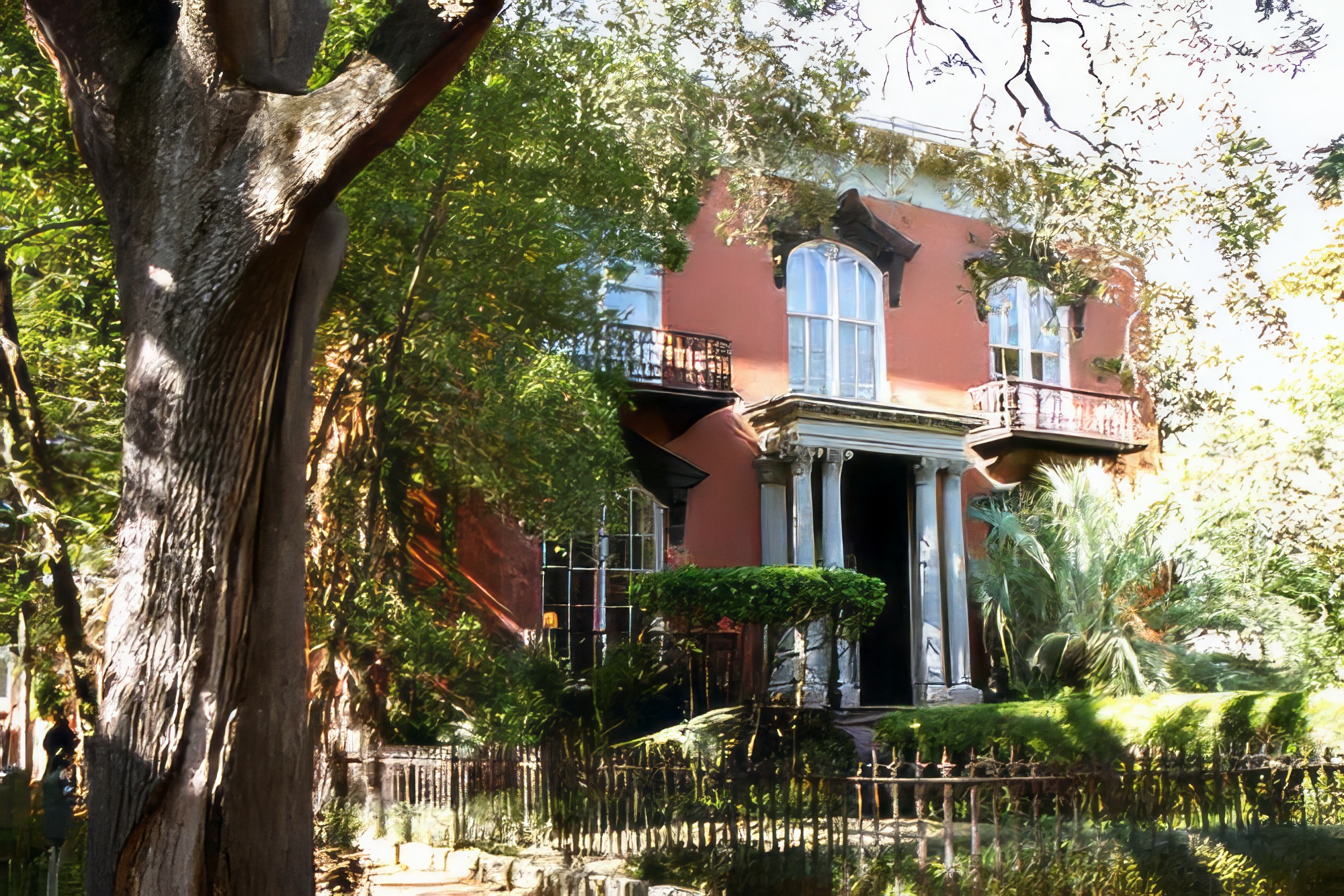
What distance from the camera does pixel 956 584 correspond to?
1820 cm

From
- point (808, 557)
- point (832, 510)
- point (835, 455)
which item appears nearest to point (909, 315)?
point (835, 455)

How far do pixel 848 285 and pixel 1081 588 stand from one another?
19.2 ft

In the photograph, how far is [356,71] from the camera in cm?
550

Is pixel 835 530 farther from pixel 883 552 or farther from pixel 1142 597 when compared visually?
pixel 1142 597

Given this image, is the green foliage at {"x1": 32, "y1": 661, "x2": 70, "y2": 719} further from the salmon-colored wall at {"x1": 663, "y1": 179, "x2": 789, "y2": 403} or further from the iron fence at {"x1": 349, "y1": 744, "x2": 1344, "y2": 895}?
the iron fence at {"x1": 349, "y1": 744, "x2": 1344, "y2": 895}

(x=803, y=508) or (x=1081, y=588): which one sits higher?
(x=803, y=508)

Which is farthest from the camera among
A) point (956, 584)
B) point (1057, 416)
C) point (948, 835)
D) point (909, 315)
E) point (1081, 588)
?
point (1057, 416)

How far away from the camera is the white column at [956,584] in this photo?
17.9 m

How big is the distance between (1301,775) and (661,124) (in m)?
7.55

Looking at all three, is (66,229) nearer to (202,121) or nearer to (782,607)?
(202,121)

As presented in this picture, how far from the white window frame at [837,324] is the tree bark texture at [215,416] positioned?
13.2m

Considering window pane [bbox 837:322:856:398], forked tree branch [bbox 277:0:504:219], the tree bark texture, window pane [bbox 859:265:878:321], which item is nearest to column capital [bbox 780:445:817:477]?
window pane [bbox 837:322:856:398]

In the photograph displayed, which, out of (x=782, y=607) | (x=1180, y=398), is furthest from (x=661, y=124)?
(x=1180, y=398)

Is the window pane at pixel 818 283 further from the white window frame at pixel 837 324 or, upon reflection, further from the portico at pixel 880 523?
the portico at pixel 880 523
